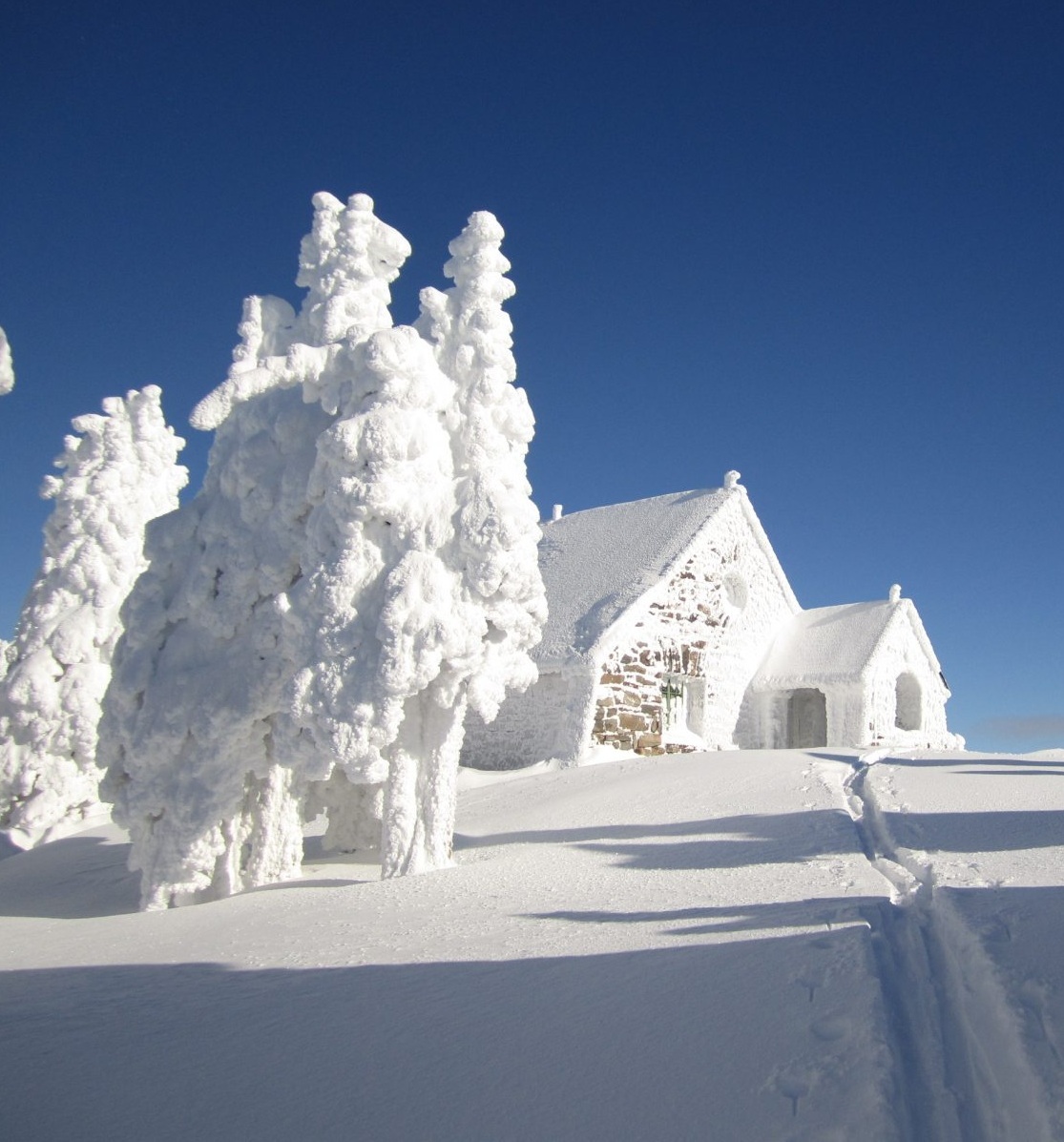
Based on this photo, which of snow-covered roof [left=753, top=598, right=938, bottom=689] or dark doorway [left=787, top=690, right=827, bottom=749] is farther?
dark doorway [left=787, top=690, right=827, bottom=749]

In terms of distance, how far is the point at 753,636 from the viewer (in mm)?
19375

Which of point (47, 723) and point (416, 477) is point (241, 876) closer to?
point (416, 477)

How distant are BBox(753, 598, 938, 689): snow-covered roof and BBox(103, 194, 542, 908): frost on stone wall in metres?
10.9

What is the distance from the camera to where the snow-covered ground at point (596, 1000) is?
3.38 m

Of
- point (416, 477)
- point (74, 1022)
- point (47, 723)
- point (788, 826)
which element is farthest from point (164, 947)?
point (47, 723)

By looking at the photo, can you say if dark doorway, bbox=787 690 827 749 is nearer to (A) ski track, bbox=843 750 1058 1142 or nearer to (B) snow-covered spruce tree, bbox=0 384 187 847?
(B) snow-covered spruce tree, bbox=0 384 187 847

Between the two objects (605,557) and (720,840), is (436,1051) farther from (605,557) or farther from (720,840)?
(605,557)

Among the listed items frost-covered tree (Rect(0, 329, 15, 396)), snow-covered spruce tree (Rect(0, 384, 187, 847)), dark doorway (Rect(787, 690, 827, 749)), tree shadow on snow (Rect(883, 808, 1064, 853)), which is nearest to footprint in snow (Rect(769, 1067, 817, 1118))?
tree shadow on snow (Rect(883, 808, 1064, 853))

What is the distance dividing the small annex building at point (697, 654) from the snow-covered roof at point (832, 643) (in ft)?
0.12

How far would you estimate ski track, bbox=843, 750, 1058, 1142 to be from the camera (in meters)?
3.16

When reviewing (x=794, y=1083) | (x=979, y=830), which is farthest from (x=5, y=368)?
(x=979, y=830)

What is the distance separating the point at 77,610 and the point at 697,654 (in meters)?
11.6

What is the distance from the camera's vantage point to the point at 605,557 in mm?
18984

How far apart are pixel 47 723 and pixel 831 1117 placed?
1629 centimetres
